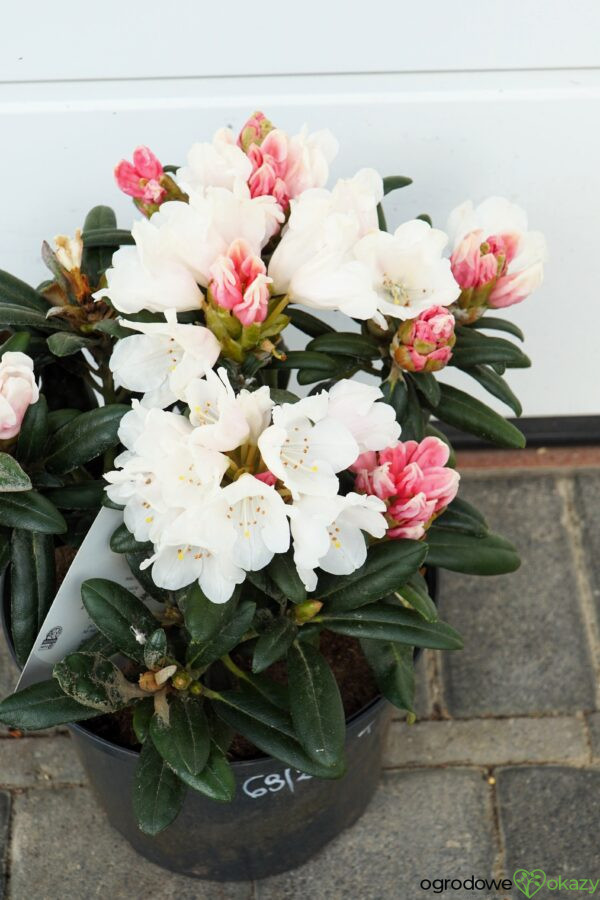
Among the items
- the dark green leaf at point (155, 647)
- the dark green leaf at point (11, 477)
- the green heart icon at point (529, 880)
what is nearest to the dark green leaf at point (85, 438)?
the dark green leaf at point (11, 477)

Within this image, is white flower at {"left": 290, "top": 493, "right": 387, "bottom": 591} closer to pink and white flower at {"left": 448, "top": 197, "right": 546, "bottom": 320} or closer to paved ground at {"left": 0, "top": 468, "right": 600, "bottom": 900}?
pink and white flower at {"left": 448, "top": 197, "right": 546, "bottom": 320}

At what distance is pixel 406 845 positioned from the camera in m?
1.63

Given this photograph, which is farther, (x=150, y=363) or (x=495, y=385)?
(x=495, y=385)

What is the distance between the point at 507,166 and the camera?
1.58m

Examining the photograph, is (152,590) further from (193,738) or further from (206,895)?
(206,895)

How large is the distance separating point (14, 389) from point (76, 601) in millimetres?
263

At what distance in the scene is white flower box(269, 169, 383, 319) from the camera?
982 millimetres

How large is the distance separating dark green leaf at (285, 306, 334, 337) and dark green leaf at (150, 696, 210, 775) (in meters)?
0.48

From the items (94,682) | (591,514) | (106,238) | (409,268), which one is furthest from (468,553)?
(591,514)

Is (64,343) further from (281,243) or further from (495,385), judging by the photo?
(495,385)

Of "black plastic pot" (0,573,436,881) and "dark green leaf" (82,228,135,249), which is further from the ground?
"dark green leaf" (82,228,135,249)

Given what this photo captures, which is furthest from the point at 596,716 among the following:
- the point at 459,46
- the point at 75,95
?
the point at 75,95

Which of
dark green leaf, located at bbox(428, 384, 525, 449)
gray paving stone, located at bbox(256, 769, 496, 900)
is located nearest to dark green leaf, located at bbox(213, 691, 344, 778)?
dark green leaf, located at bbox(428, 384, 525, 449)

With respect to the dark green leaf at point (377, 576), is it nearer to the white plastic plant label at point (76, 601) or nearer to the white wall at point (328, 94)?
the white plastic plant label at point (76, 601)
